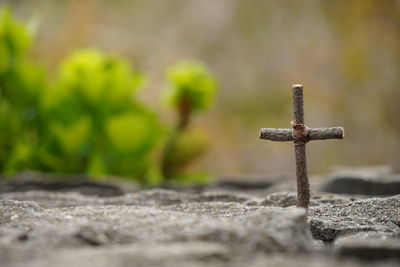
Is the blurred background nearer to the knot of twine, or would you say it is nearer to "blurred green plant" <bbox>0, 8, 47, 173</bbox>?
"blurred green plant" <bbox>0, 8, 47, 173</bbox>

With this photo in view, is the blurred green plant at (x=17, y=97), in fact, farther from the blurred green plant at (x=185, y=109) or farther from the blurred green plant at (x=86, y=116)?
the blurred green plant at (x=185, y=109)

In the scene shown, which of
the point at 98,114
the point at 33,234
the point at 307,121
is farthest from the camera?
the point at 307,121

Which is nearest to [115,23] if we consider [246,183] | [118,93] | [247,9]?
[247,9]

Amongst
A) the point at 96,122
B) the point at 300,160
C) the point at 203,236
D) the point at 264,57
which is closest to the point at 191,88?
the point at 96,122

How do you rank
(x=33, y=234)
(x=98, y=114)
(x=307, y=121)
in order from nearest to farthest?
(x=33, y=234), (x=98, y=114), (x=307, y=121)

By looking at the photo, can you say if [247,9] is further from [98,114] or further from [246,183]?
[246,183]

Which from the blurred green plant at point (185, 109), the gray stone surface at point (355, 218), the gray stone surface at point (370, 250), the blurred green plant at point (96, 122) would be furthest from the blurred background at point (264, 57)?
the gray stone surface at point (370, 250)
